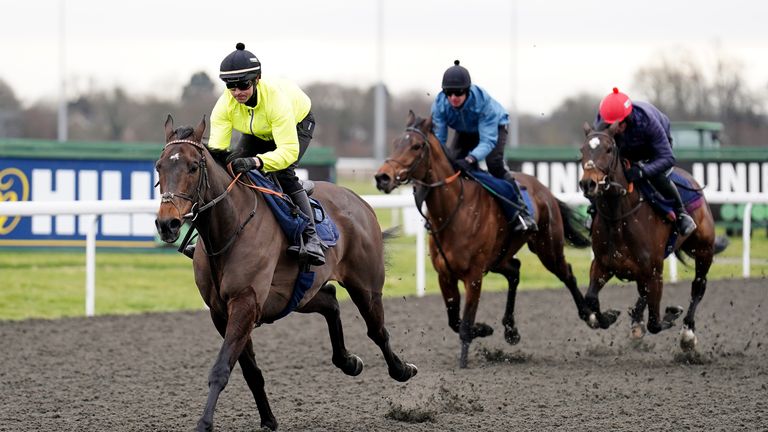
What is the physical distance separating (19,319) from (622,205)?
5237 mm

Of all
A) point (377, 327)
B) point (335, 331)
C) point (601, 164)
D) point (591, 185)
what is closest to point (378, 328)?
point (377, 327)

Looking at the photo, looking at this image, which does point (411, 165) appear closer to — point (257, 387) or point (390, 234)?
point (390, 234)

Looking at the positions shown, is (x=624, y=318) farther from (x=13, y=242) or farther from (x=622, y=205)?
(x=13, y=242)

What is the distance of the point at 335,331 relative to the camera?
612cm

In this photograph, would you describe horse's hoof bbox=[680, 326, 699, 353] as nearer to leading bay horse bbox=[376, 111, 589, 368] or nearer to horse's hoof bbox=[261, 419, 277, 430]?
leading bay horse bbox=[376, 111, 589, 368]

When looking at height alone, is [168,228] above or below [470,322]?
above

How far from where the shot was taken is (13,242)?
12.2 m

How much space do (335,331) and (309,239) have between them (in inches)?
29.9

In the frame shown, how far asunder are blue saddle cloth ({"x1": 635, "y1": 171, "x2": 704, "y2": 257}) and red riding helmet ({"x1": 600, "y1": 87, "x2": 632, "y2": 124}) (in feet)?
1.80

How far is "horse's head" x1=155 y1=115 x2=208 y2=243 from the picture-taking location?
4570 millimetres

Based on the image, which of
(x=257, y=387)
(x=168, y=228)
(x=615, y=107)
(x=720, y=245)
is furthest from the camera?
(x=720, y=245)

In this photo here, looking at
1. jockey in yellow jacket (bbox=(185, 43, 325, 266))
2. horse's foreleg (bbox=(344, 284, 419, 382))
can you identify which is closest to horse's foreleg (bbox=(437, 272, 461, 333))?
horse's foreleg (bbox=(344, 284, 419, 382))

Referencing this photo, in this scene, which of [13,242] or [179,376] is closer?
[179,376]

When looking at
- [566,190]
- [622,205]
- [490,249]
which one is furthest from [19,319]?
[566,190]
